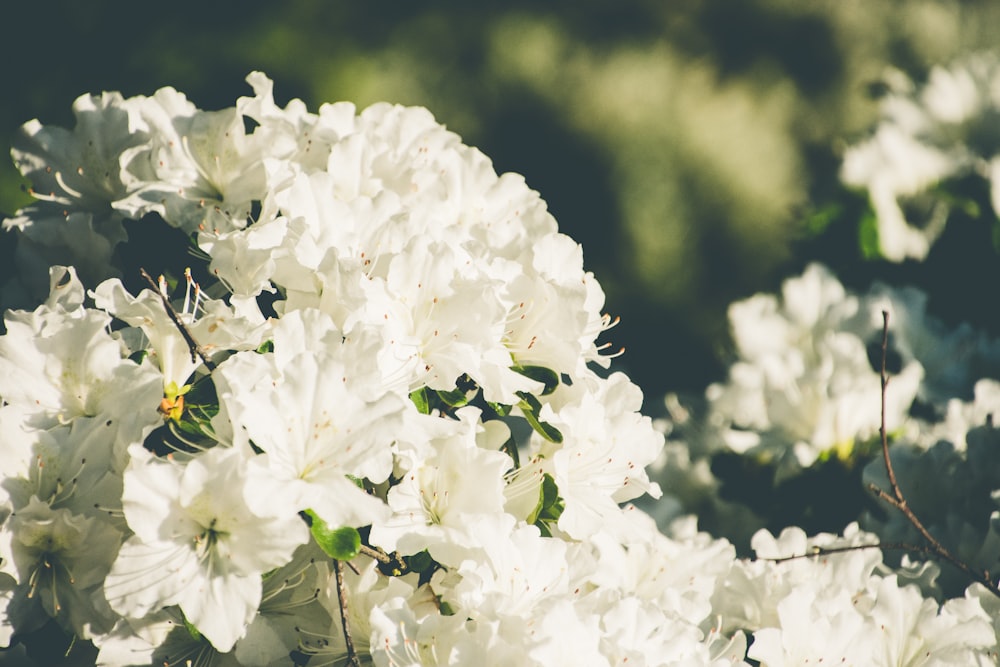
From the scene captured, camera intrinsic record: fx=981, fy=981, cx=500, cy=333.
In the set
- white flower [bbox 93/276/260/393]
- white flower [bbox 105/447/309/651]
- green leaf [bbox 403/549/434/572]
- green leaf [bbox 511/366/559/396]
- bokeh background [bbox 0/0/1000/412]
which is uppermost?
green leaf [bbox 511/366/559/396]

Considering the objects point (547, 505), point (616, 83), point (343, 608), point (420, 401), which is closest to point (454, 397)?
point (420, 401)

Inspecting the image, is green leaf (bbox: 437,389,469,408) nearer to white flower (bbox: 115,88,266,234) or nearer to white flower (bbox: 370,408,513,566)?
white flower (bbox: 370,408,513,566)

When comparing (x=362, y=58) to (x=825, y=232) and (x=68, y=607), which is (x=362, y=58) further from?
(x=68, y=607)

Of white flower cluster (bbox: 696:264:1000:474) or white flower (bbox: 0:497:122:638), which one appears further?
white flower cluster (bbox: 696:264:1000:474)

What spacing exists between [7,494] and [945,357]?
1.69 metres

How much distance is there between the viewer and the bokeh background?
3930mm

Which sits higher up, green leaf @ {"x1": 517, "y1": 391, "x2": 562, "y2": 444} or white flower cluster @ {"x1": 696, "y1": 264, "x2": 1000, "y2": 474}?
green leaf @ {"x1": 517, "y1": 391, "x2": 562, "y2": 444}

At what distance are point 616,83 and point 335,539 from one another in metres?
4.22

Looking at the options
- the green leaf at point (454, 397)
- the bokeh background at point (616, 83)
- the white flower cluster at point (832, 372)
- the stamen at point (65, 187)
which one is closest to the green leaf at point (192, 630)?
the green leaf at point (454, 397)

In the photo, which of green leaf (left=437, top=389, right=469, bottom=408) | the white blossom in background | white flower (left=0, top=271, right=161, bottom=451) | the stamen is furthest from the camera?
the white blossom in background

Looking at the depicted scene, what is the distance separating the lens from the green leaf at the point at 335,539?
97cm

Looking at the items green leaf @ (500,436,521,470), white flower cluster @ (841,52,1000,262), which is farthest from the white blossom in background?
green leaf @ (500,436,521,470)

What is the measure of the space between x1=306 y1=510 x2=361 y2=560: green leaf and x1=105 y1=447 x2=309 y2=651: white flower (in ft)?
0.12

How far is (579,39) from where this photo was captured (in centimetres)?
498
